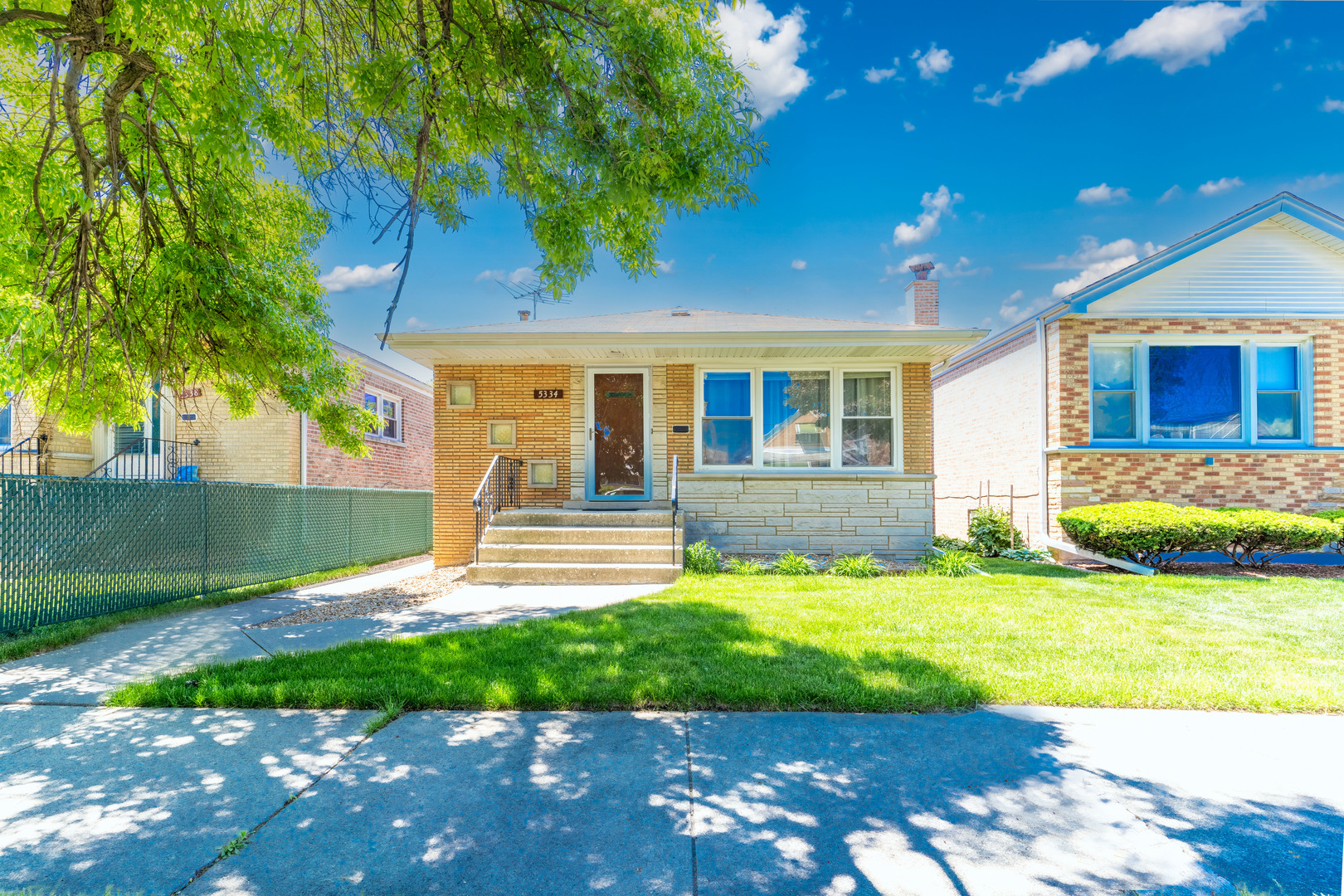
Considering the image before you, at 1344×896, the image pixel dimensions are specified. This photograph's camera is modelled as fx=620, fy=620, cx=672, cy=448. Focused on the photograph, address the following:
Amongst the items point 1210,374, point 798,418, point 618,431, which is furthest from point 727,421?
point 1210,374

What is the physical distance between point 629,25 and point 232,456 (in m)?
12.3

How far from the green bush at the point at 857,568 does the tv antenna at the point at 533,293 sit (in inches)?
224

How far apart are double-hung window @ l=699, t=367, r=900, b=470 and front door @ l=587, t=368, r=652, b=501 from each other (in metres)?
1.09

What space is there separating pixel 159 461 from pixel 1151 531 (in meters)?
17.3

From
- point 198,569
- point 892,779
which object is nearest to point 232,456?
point 198,569

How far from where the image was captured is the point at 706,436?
10.5m

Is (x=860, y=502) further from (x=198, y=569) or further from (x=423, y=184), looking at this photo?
(x=198, y=569)

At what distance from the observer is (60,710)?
372 cm

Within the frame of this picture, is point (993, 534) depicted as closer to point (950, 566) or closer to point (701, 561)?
point (950, 566)

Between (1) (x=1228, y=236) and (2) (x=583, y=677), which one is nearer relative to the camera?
(2) (x=583, y=677)

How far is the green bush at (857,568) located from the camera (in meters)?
8.48

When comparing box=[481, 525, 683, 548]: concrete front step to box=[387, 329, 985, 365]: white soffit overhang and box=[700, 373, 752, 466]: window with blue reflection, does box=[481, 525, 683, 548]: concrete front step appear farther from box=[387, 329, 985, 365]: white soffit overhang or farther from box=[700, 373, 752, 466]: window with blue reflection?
box=[387, 329, 985, 365]: white soffit overhang

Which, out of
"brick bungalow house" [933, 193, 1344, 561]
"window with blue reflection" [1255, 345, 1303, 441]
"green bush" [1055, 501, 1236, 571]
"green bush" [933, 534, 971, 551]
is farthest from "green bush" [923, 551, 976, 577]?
"window with blue reflection" [1255, 345, 1303, 441]

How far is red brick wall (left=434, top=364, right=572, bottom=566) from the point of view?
10.5 metres
